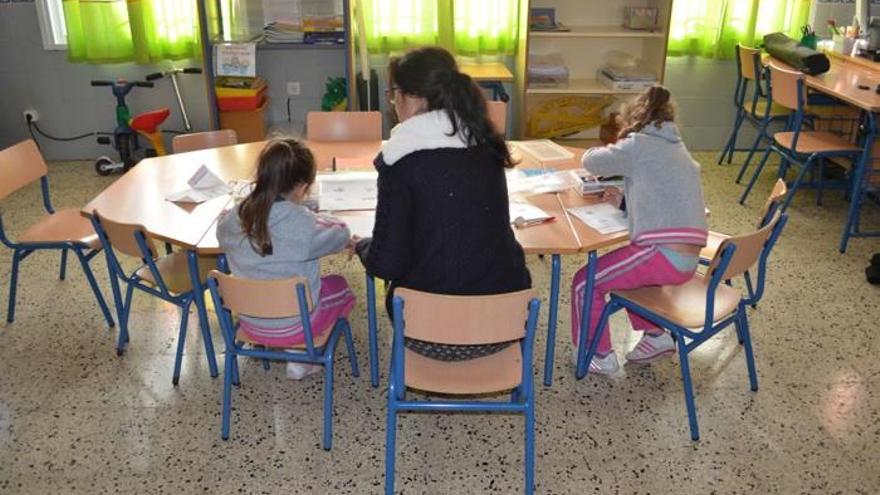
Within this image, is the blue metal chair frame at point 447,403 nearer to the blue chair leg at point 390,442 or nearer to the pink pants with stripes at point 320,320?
the blue chair leg at point 390,442

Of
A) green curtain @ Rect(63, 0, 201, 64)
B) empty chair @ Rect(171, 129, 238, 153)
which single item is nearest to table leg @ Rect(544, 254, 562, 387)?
empty chair @ Rect(171, 129, 238, 153)

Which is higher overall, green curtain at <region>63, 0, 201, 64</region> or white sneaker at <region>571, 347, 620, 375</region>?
green curtain at <region>63, 0, 201, 64</region>

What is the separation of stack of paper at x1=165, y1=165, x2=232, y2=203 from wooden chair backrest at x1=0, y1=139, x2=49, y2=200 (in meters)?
0.80

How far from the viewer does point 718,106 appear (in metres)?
5.25

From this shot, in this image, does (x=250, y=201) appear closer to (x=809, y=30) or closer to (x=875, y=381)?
(x=875, y=381)

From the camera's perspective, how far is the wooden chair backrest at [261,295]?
83.5 inches

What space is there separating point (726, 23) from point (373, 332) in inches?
136

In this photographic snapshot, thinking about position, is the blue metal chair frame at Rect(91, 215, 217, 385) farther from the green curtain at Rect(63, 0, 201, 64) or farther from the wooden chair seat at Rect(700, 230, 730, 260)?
the green curtain at Rect(63, 0, 201, 64)

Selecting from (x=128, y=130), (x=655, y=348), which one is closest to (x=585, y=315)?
(x=655, y=348)

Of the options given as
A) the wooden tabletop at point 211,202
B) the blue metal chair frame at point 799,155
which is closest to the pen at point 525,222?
the wooden tabletop at point 211,202

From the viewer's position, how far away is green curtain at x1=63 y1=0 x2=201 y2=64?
4641mm

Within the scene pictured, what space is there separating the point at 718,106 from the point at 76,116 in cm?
422

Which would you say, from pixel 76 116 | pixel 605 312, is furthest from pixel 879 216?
pixel 76 116

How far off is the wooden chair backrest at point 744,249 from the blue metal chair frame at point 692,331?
1 cm
